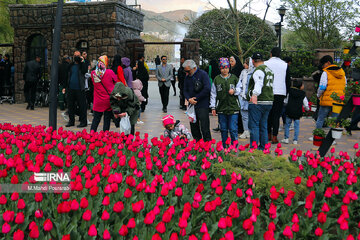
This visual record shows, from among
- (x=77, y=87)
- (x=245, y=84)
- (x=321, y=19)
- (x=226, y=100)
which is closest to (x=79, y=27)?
(x=77, y=87)

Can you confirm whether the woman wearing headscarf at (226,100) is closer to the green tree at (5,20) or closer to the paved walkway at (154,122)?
the paved walkway at (154,122)

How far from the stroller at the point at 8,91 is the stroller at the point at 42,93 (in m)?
1.98

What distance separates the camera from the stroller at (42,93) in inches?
616

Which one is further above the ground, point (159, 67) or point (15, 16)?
point (15, 16)

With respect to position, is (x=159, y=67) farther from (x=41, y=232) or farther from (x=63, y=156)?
(x=41, y=232)


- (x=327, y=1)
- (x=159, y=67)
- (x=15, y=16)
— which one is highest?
(x=327, y=1)

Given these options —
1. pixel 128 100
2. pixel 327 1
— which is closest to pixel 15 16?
pixel 128 100

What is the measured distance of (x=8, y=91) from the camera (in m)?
→ 18.0

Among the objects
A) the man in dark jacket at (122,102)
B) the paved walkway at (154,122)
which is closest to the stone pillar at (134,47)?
the paved walkway at (154,122)

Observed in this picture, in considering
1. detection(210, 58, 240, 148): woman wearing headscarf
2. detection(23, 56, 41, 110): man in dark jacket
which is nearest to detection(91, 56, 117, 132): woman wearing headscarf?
detection(210, 58, 240, 148): woman wearing headscarf

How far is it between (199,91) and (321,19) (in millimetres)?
31180

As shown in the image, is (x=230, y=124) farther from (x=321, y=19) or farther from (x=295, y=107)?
(x=321, y=19)

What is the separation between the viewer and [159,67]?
46.8 ft

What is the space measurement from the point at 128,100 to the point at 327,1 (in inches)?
1231
